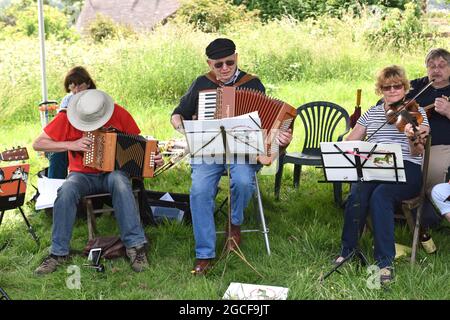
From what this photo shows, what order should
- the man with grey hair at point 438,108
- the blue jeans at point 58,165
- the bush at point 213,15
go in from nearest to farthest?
the man with grey hair at point 438,108 → the blue jeans at point 58,165 → the bush at point 213,15

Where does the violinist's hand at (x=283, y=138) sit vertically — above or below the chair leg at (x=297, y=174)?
above

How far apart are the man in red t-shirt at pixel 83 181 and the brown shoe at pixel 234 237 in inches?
22.3

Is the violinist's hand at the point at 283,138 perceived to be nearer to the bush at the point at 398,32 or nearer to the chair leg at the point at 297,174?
the chair leg at the point at 297,174

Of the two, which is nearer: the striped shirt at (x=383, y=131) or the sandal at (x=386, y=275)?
the sandal at (x=386, y=275)

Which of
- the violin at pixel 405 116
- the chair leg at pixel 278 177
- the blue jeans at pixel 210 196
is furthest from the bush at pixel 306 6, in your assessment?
the blue jeans at pixel 210 196

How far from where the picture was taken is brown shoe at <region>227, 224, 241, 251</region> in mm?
3847

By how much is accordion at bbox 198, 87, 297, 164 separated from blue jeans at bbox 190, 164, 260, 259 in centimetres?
28

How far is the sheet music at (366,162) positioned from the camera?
11.1 feet

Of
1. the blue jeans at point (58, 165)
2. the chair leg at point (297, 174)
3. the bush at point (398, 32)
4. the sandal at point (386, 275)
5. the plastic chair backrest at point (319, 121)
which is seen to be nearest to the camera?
the sandal at point (386, 275)

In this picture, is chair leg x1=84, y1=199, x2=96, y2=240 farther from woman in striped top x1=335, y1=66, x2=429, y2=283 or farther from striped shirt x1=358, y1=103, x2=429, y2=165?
striped shirt x1=358, y1=103, x2=429, y2=165

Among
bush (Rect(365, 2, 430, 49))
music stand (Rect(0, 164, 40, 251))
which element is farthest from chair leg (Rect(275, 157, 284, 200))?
bush (Rect(365, 2, 430, 49))

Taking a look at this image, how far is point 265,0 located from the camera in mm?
15242

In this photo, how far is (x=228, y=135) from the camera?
3516 mm

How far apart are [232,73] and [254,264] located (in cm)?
135
